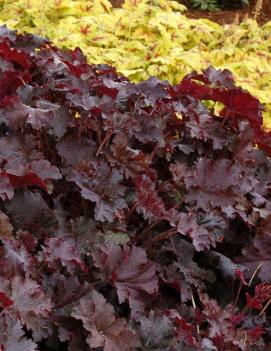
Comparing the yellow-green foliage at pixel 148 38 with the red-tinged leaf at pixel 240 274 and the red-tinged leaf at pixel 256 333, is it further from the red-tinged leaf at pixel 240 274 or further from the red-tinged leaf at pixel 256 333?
the red-tinged leaf at pixel 256 333

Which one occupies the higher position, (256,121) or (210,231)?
(256,121)

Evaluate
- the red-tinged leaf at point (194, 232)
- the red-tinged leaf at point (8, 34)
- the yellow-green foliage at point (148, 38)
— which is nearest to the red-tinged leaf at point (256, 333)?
the red-tinged leaf at point (194, 232)

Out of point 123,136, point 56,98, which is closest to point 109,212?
point 123,136

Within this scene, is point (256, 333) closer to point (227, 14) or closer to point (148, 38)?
point (148, 38)

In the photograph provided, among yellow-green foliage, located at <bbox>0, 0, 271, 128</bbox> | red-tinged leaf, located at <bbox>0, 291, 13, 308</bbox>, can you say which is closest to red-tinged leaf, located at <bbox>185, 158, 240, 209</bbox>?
red-tinged leaf, located at <bbox>0, 291, 13, 308</bbox>

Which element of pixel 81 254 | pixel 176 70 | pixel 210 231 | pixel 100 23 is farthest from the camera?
pixel 100 23

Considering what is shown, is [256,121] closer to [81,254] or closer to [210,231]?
[210,231]
